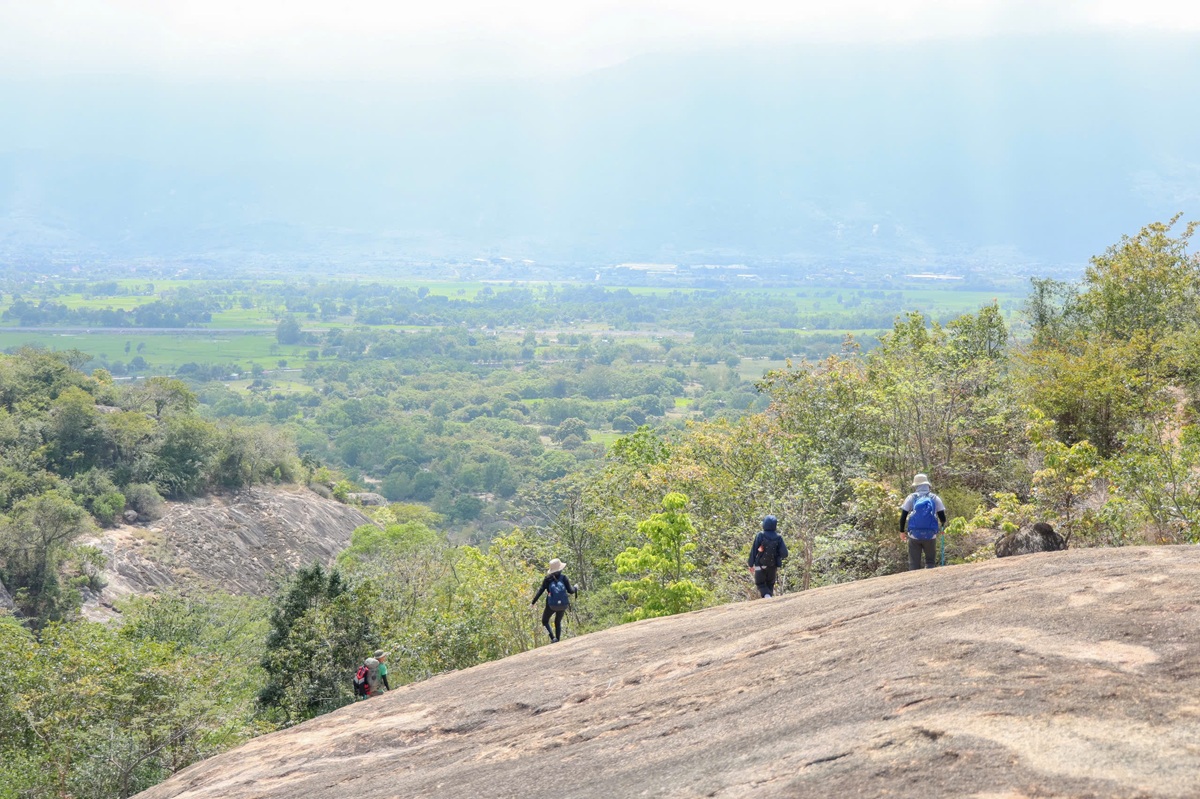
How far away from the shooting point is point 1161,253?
4478cm

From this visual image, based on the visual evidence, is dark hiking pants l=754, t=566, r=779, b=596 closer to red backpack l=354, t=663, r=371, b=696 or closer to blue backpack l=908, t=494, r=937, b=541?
blue backpack l=908, t=494, r=937, b=541

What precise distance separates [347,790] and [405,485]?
136 m

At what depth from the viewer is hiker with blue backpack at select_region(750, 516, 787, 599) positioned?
20156mm

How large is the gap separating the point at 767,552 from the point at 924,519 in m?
3.23

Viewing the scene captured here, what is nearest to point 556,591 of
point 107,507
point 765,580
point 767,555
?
point 765,580

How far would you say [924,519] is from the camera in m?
18.7

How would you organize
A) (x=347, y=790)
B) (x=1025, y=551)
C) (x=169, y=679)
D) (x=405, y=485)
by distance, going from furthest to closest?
(x=405, y=485), (x=169, y=679), (x=1025, y=551), (x=347, y=790)

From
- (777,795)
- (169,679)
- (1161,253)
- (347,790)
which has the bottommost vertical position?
(169,679)

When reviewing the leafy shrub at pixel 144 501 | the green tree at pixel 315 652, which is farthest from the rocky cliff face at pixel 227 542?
the green tree at pixel 315 652

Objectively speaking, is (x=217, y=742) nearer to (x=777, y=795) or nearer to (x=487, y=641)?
(x=487, y=641)

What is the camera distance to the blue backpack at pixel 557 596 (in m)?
22.0

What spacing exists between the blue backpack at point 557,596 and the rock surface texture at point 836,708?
10.7ft

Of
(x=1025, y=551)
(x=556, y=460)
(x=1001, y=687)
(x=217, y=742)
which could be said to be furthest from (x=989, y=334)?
(x=556, y=460)

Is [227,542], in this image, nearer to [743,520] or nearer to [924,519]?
[743,520]
